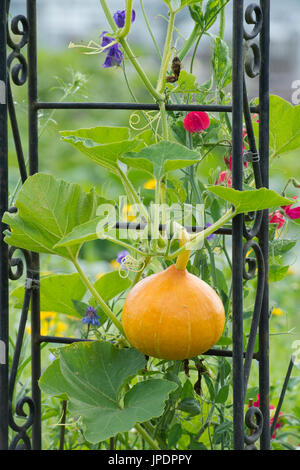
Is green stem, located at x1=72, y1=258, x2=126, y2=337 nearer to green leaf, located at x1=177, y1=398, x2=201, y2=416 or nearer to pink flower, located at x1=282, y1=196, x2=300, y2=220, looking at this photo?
green leaf, located at x1=177, y1=398, x2=201, y2=416

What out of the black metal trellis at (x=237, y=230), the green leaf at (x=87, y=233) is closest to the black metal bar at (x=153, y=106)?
the black metal trellis at (x=237, y=230)

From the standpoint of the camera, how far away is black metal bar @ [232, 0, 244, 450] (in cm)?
87

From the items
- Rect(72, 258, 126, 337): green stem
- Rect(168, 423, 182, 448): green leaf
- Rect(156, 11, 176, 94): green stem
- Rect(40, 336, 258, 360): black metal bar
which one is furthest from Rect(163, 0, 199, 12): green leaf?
Rect(168, 423, 182, 448): green leaf

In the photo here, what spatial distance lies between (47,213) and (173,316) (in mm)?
212

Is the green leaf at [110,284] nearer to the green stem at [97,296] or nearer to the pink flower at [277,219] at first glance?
the green stem at [97,296]

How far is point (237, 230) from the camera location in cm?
88

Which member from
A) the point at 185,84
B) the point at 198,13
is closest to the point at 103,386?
the point at 185,84

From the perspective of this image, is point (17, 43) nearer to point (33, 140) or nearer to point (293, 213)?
point (33, 140)

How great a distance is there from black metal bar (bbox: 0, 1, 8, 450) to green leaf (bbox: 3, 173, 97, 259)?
11 centimetres

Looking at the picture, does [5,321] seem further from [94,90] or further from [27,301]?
[94,90]

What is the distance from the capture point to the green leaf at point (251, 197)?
792 millimetres

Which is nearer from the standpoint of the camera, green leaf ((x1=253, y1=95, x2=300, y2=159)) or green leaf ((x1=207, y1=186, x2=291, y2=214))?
green leaf ((x1=207, y1=186, x2=291, y2=214))
